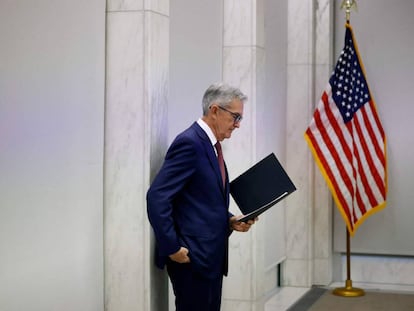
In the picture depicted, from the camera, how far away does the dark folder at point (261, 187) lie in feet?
15.4

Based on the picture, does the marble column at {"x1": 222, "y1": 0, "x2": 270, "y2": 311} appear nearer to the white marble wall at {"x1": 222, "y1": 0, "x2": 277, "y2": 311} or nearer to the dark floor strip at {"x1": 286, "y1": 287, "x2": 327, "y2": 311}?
the white marble wall at {"x1": 222, "y1": 0, "x2": 277, "y2": 311}

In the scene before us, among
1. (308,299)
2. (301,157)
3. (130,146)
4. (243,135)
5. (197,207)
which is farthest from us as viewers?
(301,157)

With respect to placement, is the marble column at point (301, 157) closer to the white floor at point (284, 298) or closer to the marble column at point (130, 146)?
the white floor at point (284, 298)

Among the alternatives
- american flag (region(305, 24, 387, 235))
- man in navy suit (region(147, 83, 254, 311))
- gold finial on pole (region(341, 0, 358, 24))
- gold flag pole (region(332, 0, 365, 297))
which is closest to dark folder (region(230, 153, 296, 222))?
man in navy suit (region(147, 83, 254, 311))

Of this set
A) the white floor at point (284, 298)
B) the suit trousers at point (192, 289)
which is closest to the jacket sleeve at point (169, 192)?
the suit trousers at point (192, 289)

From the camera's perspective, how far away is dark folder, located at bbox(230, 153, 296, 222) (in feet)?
15.4

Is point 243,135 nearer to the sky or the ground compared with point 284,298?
nearer to the sky

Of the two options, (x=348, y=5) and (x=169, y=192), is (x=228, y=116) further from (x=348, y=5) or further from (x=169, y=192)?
(x=348, y=5)

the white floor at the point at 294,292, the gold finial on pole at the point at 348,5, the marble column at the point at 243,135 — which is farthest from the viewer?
the gold finial on pole at the point at 348,5

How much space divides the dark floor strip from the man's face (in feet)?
12.1

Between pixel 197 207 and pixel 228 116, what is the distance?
54 cm

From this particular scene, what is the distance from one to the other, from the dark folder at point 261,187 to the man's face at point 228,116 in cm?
29

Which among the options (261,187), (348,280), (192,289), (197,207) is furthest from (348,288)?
(197,207)

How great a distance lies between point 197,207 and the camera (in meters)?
4.61
